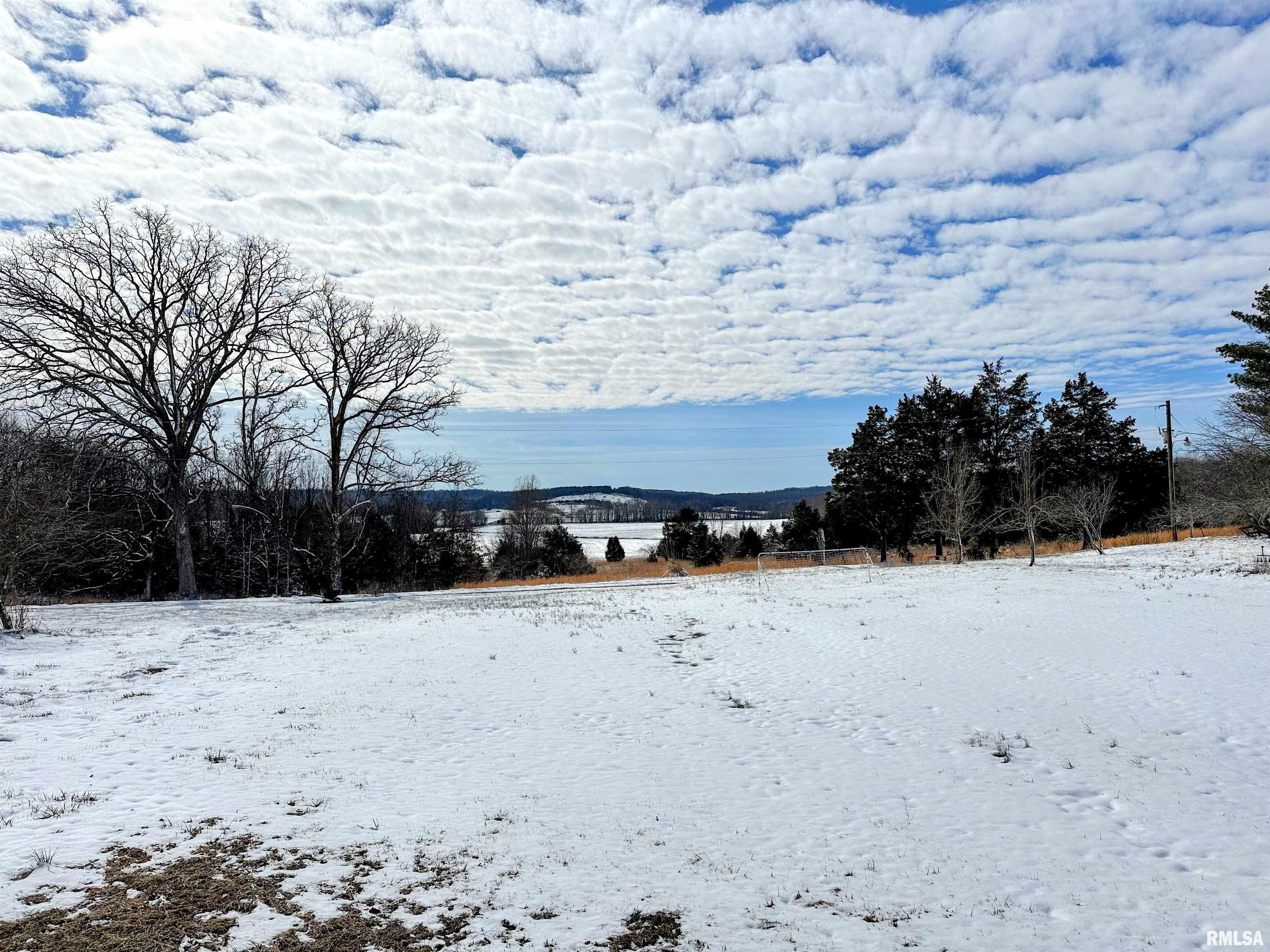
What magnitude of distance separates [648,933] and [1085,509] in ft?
120

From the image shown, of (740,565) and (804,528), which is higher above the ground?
(804,528)

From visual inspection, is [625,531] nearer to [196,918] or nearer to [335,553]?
[335,553]

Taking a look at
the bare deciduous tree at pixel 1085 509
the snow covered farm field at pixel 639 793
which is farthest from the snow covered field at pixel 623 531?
the snow covered farm field at pixel 639 793

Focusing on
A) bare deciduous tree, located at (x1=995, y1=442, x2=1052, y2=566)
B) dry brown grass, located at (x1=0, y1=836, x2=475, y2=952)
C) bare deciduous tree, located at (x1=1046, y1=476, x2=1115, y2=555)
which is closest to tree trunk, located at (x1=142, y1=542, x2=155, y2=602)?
dry brown grass, located at (x1=0, y1=836, x2=475, y2=952)

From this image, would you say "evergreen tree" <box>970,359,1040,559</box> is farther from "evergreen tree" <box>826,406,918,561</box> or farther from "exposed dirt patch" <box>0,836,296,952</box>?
"exposed dirt patch" <box>0,836,296,952</box>

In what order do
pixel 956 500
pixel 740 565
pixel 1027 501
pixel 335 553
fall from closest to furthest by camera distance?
pixel 335 553
pixel 1027 501
pixel 956 500
pixel 740 565

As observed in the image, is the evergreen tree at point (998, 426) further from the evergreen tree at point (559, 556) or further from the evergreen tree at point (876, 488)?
the evergreen tree at point (559, 556)

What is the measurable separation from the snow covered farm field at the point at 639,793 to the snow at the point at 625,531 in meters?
52.0

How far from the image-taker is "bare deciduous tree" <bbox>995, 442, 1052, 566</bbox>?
1309 inches

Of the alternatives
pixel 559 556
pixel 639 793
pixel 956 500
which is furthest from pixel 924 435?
pixel 639 793

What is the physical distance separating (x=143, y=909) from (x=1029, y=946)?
5595 millimetres

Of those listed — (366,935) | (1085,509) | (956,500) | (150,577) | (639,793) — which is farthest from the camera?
(956,500)

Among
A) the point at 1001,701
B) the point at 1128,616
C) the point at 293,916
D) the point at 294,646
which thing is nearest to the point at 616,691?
the point at 1001,701

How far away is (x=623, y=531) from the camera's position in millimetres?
132500
